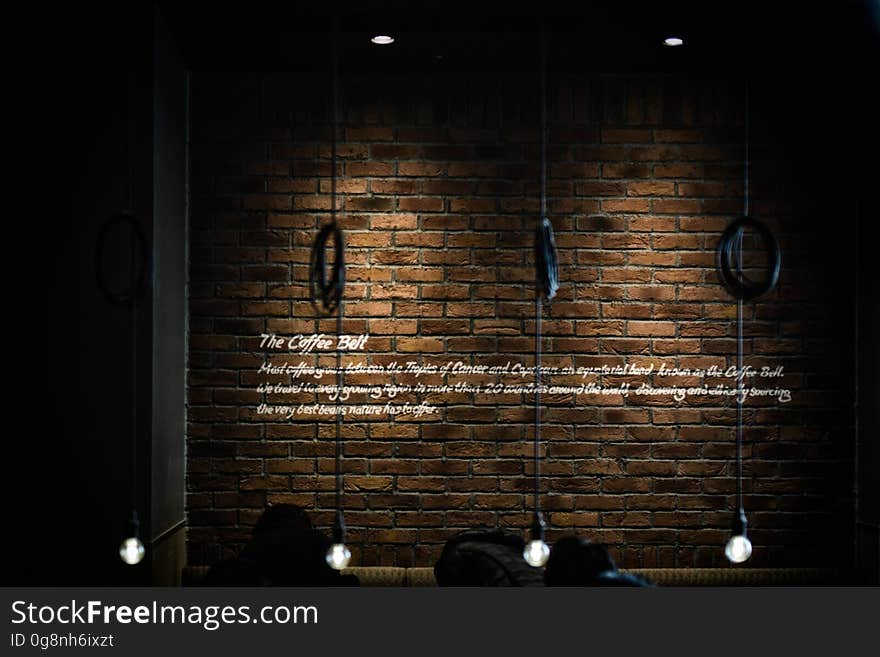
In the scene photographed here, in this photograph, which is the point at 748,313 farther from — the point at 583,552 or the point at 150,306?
the point at 150,306

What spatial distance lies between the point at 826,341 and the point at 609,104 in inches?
50.5

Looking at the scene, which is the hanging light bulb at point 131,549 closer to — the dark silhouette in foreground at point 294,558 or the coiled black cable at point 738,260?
the dark silhouette in foreground at point 294,558

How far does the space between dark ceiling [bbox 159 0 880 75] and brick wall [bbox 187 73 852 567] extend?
16cm

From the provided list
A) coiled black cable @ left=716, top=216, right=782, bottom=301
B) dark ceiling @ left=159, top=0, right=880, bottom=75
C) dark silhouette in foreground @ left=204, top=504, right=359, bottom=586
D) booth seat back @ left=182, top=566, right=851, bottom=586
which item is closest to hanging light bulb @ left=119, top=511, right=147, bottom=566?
dark silhouette in foreground @ left=204, top=504, right=359, bottom=586

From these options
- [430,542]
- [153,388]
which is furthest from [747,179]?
[153,388]

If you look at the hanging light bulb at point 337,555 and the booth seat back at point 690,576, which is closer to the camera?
the hanging light bulb at point 337,555

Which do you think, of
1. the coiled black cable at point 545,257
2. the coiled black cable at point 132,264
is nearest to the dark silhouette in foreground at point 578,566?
the coiled black cable at point 545,257

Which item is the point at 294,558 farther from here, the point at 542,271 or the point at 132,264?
the point at 542,271

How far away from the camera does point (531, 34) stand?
10.5 ft

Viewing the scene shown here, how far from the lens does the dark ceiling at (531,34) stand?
3027 millimetres

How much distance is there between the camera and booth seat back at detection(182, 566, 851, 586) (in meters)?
3.46

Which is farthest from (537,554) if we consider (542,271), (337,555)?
(542,271)

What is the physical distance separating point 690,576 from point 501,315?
1.26 m

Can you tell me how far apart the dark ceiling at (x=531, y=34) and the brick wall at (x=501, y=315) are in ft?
0.51
